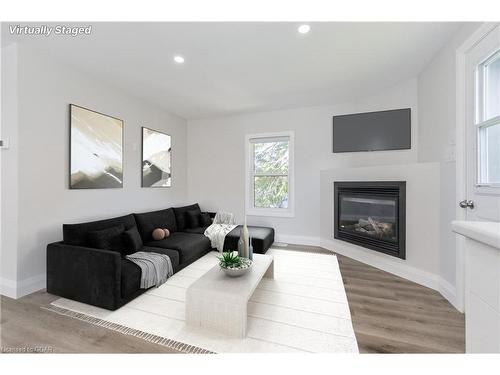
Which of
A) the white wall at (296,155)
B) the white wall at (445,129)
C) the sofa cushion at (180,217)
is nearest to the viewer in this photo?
the white wall at (445,129)

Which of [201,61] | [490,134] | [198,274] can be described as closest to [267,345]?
[198,274]

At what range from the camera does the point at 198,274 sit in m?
2.78

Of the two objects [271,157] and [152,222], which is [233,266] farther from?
[271,157]

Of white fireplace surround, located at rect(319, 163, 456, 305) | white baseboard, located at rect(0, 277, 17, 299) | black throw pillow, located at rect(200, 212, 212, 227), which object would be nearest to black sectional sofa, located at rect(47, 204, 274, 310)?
white baseboard, located at rect(0, 277, 17, 299)

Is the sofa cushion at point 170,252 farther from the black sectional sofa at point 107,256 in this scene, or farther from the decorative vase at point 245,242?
the decorative vase at point 245,242

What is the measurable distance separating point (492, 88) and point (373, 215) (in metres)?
1.86

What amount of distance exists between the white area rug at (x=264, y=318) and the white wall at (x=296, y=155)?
5.43 ft

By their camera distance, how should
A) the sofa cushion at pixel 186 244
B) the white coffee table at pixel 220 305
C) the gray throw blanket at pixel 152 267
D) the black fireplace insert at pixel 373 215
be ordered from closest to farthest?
the white coffee table at pixel 220 305
the gray throw blanket at pixel 152 267
the black fireplace insert at pixel 373 215
the sofa cushion at pixel 186 244

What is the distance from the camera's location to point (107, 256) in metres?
1.97

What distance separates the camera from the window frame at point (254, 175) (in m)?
4.21

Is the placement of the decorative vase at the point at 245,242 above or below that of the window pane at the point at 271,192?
below

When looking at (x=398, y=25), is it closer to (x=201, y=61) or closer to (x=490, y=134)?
(x=490, y=134)

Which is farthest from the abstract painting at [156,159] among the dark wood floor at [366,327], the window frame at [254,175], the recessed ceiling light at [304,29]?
the recessed ceiling light at [304,29]
